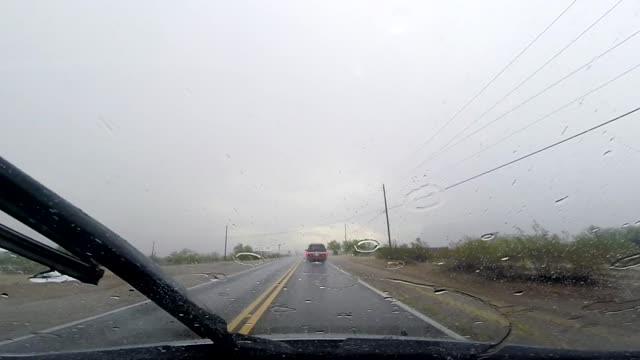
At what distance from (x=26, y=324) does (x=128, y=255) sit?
17.1 feet

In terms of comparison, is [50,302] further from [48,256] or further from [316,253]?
[316,253]

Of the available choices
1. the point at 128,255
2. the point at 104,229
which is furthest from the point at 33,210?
the point at 128,255

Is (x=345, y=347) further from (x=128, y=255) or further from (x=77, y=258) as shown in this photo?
(x=77, y=258)

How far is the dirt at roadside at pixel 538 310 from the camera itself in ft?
19.9

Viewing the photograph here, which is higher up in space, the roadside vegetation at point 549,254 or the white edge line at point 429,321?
the roadside vegetation at point 549,254

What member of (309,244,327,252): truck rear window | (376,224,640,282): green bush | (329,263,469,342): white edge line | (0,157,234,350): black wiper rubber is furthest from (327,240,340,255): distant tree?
(0,157,234,350): black wiper rubber

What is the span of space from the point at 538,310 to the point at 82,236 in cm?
796

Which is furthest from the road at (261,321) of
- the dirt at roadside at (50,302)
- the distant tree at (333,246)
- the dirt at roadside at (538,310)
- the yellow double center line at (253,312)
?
the distant tree at (333,246)

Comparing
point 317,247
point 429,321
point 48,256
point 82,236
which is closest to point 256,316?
point 429,321

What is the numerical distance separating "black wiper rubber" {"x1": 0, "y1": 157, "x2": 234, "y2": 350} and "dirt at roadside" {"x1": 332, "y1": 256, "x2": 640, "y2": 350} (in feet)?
11.9

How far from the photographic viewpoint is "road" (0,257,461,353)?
5.57 m

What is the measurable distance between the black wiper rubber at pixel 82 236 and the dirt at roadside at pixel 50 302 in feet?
7.98

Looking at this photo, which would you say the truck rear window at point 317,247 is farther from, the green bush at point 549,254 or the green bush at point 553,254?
the green bush at point 553,254

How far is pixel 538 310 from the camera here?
8.59 metres
